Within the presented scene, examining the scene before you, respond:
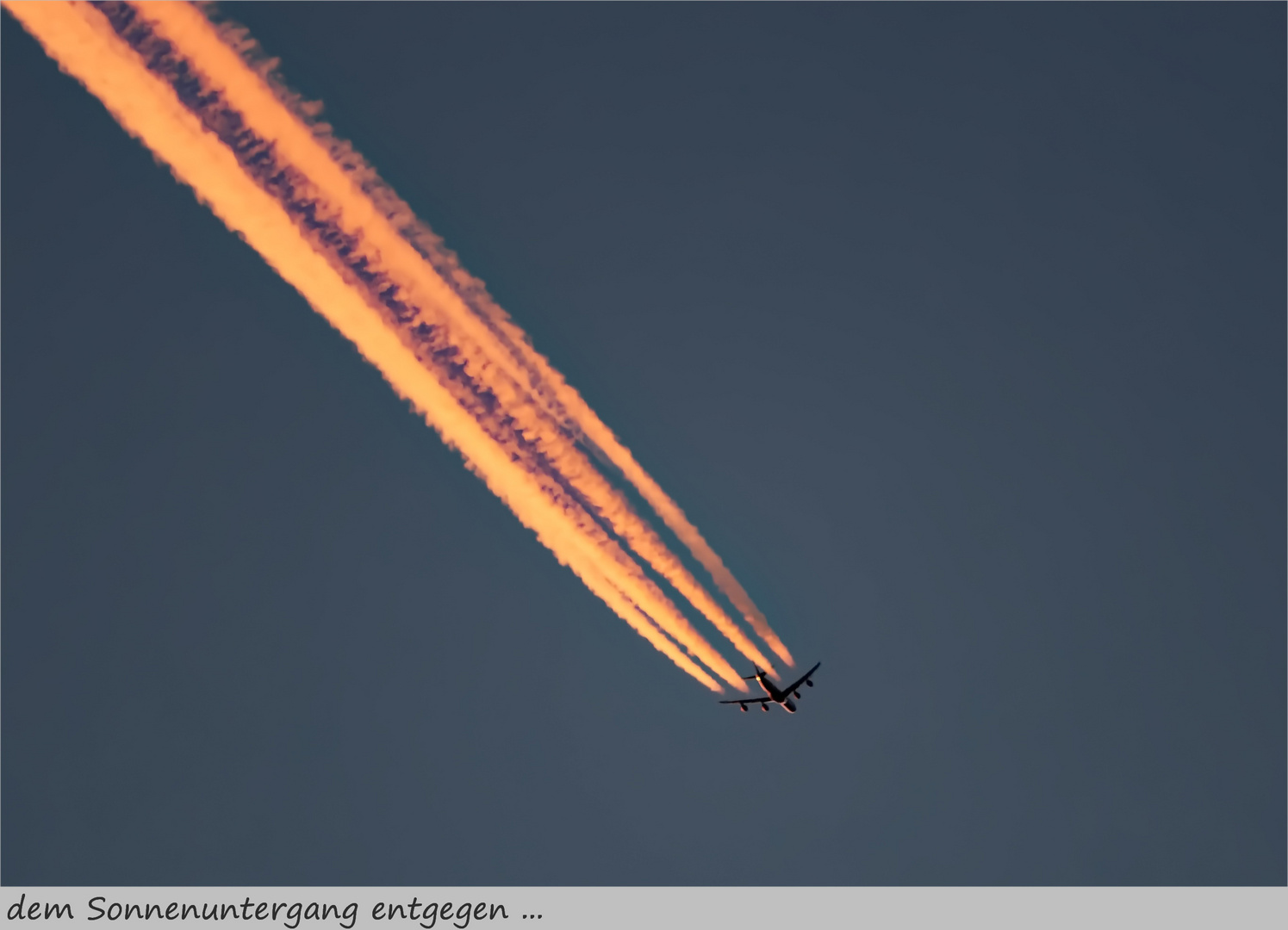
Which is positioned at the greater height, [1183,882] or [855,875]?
[855,875]

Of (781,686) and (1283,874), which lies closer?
(781,686)

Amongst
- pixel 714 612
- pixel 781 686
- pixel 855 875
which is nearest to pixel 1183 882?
pixel 855 875

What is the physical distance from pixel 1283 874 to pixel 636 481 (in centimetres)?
5164

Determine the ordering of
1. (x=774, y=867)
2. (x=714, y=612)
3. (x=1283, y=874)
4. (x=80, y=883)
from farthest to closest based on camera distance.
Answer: (x=774, y=867) → (x=1283, y=874) → (x=80, y=883) → (x=714, y=612)

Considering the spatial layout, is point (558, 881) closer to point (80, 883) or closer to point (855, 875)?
point (855, 875)

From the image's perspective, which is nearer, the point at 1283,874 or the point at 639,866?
the point at 1283,874
